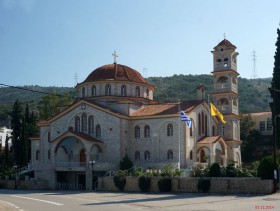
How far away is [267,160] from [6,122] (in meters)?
112

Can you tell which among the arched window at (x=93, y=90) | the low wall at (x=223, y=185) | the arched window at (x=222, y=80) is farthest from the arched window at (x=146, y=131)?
the arched window at (x=222, y=80)

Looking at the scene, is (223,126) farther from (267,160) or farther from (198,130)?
(267,160)

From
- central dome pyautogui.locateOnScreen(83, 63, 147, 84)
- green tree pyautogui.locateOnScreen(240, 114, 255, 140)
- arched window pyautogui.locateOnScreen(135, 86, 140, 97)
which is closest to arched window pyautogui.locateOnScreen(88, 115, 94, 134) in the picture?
central dome pyautogui.locateOnScreen(83, 63, 147, 84)

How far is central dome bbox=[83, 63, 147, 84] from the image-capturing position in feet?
194

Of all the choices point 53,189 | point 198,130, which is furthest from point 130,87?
point 53,189

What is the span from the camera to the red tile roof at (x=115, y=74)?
59031mm

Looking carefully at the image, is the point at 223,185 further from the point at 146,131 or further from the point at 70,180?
the point at 70,180

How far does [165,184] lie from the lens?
40562 millimetres

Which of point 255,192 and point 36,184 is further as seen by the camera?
point 36,184

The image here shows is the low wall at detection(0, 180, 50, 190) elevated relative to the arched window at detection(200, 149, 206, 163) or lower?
lower

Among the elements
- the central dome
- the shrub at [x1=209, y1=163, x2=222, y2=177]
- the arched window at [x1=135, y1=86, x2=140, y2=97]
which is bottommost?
the shrub at [x1=209, y1=163, x2=222, y2=177]

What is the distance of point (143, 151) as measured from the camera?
53500mm

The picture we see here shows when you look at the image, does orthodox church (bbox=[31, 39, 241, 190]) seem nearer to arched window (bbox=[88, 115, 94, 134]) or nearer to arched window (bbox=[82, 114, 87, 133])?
arched window (bbox=[82, 114, 87, 133])

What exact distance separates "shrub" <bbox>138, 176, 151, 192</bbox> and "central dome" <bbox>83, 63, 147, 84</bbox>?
18956mm
